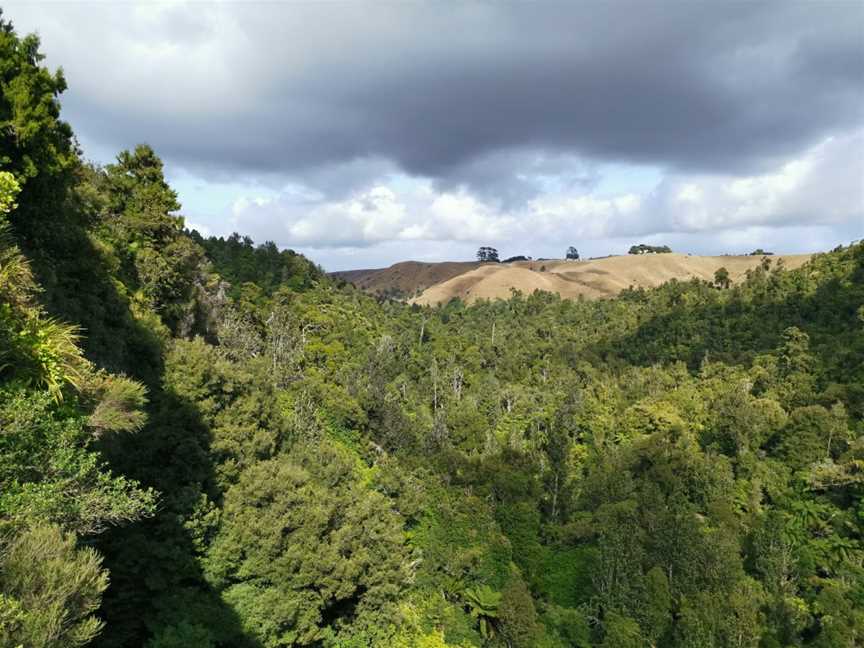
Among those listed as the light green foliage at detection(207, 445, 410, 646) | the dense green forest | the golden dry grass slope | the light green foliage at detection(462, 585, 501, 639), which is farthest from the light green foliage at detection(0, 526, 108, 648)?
the golden dry grass slope

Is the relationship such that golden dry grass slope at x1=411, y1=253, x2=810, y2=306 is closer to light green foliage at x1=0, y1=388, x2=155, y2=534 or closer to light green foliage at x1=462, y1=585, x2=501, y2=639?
light green foliage at x1=462, y1=585, x2=501, y2=639

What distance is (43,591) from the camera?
338 inches

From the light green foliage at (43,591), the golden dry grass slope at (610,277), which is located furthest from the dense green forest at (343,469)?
the golden dry grass slope at (610,277)

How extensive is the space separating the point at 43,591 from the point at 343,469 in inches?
1220

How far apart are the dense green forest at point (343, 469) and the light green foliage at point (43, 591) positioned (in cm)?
4

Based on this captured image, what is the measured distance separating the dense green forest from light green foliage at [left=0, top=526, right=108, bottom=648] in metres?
0.04

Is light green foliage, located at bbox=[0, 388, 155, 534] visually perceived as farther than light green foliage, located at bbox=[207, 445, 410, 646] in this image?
No

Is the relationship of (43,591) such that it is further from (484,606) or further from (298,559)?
(484,606)

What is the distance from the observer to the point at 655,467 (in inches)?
2201

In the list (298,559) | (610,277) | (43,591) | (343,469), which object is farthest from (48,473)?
(610,277)

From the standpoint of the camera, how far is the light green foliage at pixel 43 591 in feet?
26.0

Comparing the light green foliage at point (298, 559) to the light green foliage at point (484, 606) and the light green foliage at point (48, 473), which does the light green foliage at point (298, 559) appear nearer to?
the light green foliage at point (484, 606)

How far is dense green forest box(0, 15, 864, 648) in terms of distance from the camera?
36.4 feet

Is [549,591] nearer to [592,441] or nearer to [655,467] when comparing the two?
[655,467]
